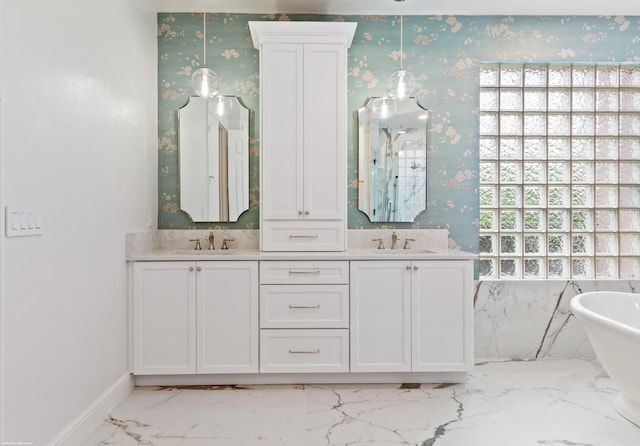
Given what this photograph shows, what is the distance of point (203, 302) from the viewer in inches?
101

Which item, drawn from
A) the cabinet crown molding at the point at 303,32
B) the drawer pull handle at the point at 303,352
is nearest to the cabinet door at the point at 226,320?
the drawer pull handle at the point at 303,352

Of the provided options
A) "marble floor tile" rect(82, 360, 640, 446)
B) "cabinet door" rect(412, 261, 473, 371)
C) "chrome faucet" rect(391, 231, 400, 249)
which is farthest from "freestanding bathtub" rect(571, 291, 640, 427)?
"chrome faucet" rect(391, 231, 400, 249)

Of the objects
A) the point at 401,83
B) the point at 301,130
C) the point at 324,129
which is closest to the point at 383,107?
the point at 401,83

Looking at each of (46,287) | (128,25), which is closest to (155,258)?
(46,287)

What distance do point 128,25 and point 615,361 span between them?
338cm

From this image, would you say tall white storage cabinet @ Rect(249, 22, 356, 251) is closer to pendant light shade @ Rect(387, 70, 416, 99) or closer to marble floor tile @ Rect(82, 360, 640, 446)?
pendant light shade @ Rect(387, 70, 416, 99)

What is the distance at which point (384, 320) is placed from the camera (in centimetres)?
262

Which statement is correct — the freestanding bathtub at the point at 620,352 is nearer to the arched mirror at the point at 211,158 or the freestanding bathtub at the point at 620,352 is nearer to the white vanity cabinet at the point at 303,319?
the white vanity cabinet at the point at 303,319

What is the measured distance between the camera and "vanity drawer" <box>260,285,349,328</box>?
2.60m

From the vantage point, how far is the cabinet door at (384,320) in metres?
2.61

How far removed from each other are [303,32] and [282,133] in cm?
69

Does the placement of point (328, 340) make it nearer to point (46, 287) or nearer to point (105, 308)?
point (105, 308)

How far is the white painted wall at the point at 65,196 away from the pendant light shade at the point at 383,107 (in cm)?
166

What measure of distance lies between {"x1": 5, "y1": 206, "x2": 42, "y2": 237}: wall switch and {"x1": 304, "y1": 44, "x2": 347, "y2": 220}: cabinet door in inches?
61.5
